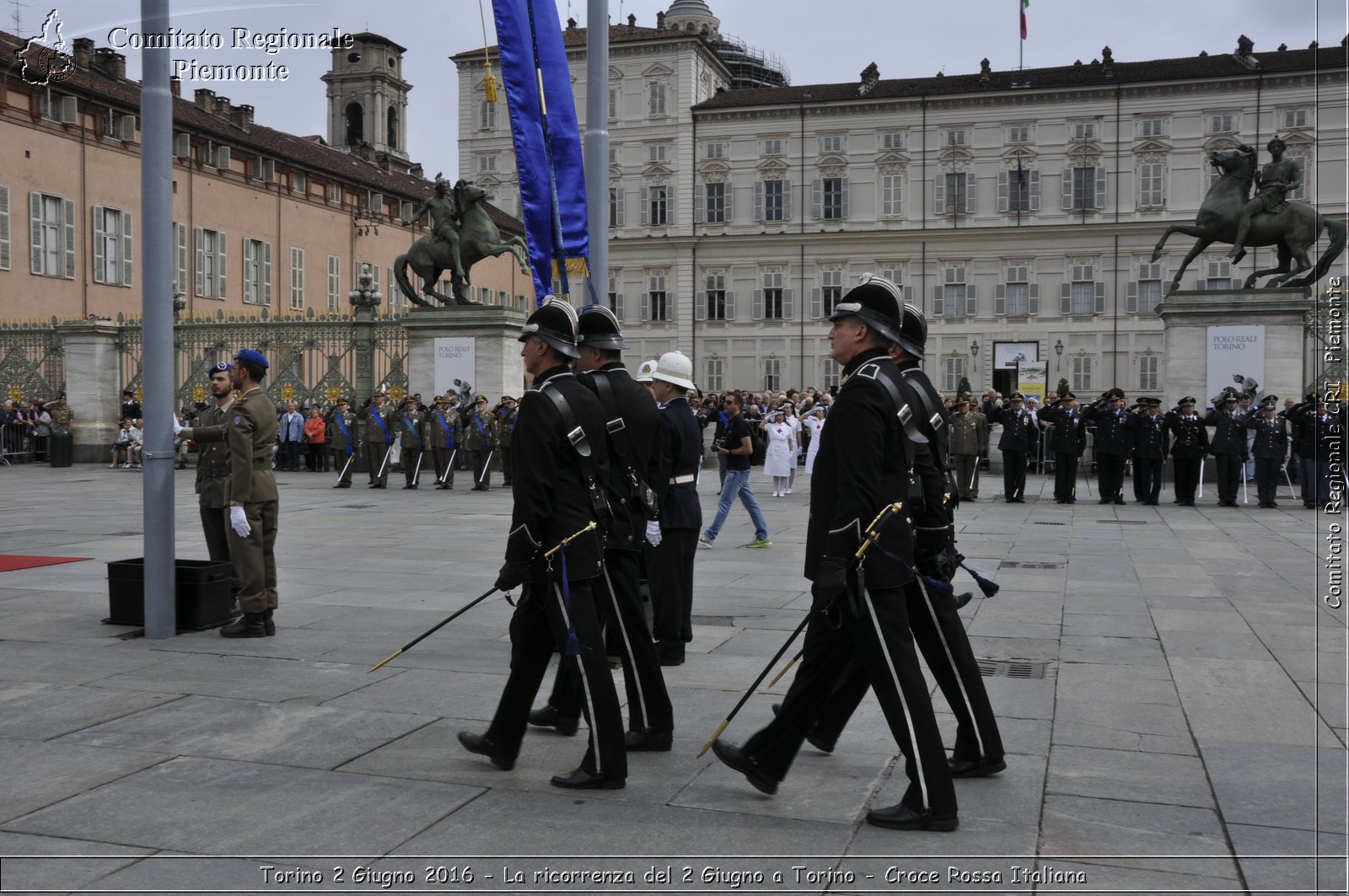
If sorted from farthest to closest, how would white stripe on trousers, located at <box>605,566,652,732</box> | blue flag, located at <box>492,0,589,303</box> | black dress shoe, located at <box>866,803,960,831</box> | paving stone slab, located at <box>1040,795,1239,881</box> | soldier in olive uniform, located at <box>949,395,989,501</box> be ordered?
soldier in olive uniform, located at <box>949,395,989,501</box>, blue flag, located at <box>492,0,589,303</box>, white stripe on trousers, located at <box>605,566,652,732</box>, black dress shoe, located at <box>866,803,960,831</box>, paving stone slab, located at <box>1040,795,1239,881</box>

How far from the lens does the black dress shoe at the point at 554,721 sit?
5.96 metres

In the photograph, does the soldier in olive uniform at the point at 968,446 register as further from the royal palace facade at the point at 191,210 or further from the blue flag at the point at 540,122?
the blue flag at the point at 540,122

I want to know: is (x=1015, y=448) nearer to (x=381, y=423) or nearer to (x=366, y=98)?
(x=381, y=423)

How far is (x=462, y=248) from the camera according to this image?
85.5ft

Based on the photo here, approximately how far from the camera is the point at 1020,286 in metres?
54.9

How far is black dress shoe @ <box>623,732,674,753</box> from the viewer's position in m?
5.57

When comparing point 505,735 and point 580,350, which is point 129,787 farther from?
point 580,350

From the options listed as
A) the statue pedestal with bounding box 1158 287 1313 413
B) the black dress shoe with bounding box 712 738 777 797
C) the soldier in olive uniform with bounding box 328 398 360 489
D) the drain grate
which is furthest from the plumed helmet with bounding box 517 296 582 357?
the statue pedestal with bounding box 1158 287 1313 413

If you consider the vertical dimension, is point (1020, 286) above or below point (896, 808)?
above

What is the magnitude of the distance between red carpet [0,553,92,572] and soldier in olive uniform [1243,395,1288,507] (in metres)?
16.7

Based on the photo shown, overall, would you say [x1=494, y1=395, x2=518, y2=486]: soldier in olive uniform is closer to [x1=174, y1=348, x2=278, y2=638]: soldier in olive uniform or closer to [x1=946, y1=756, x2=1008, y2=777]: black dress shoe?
[x1=174, y1=348, x2=278, y2=638]: soldier in olive uniform

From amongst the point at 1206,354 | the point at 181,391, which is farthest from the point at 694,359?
the point at 1206,354

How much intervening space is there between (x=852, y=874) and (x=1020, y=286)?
53.4m

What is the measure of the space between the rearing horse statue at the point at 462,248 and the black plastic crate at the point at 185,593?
17.7m
